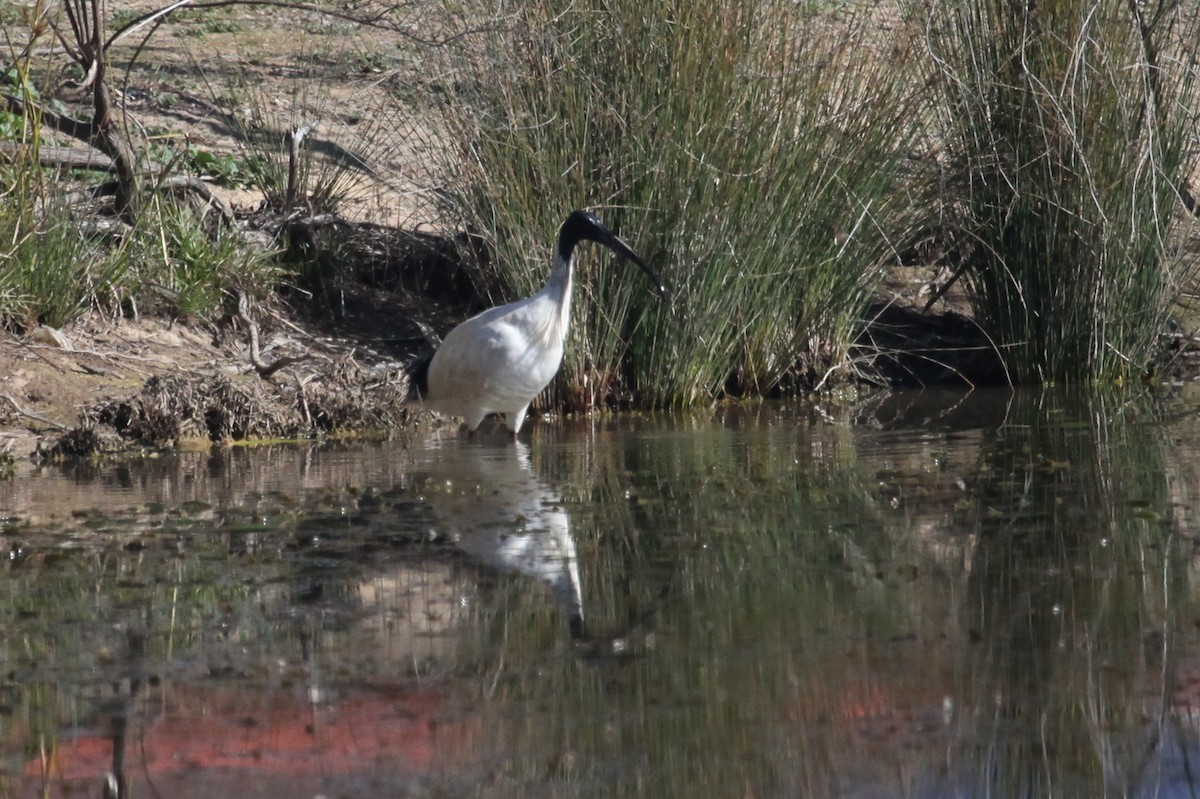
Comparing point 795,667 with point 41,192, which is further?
point 41,192

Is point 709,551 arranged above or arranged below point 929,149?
below

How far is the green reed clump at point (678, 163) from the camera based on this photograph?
→ 8.88 meters

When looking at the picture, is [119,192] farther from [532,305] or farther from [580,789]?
[580,789]

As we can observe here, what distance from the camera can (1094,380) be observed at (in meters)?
10.4

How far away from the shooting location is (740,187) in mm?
9273

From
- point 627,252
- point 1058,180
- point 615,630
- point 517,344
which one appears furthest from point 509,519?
point 1058,180

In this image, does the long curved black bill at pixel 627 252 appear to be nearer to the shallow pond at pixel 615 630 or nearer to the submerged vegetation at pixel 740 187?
the submerged vegetation at pixel 740 187

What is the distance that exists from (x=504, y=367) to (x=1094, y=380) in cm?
420

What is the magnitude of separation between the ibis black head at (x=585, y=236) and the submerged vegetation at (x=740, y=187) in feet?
2.08

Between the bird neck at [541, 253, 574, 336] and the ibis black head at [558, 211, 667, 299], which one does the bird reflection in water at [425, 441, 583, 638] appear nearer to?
the bird neck at [541, 253, 574, 336]

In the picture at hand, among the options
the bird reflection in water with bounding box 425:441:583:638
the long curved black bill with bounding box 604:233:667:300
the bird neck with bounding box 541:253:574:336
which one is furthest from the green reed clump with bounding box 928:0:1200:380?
the bird reflection in water with bounding box 425:441:583:638

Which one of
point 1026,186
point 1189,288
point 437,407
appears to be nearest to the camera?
point 437,407

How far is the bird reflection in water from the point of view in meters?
5.00

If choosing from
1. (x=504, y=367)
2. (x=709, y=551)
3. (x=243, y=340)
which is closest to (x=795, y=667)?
(x=709, y=551)
